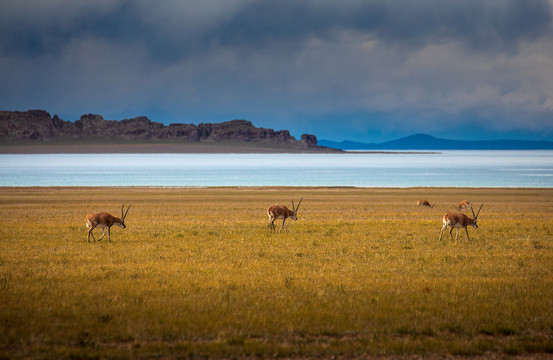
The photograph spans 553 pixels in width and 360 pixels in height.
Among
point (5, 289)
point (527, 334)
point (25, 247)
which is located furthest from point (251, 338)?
point (25, 247)

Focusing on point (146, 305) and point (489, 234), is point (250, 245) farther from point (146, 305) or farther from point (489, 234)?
point (489, 234)

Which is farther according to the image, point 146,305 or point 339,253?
point 339,253

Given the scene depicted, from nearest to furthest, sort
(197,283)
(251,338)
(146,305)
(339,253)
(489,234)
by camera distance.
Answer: (251,338), (146,305), (197,283), (339,253), (489,234)

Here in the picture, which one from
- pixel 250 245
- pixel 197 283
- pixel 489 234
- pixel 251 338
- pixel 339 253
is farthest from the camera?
pixel 489 234

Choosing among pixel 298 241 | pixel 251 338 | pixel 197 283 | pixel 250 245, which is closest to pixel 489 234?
pixel 298 241

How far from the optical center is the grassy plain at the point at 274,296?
879cm

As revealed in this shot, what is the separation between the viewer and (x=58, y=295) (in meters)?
11.9

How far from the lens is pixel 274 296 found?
1201 cm

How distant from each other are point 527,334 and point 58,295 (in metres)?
10.0

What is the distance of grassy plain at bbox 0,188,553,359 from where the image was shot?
8.79 m

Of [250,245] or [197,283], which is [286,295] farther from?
[250,245]

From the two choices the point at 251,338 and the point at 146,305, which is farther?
the point at 146,305

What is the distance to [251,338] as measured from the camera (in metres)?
9.18

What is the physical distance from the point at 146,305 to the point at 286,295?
3.24 metres
